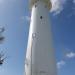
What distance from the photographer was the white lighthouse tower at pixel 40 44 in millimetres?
20031

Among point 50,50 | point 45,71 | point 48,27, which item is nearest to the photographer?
point 45,71

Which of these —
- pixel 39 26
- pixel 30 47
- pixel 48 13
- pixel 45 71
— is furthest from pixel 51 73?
pixel 48 13

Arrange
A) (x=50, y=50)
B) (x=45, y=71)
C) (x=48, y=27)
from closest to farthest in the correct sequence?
(x=45, y=71), (x=50, y=50), (x=48, y=27)

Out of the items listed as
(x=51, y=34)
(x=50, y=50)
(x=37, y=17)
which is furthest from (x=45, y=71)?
(x=37, y=17)

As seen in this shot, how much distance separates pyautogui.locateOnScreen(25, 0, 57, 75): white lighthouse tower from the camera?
20.0 metres

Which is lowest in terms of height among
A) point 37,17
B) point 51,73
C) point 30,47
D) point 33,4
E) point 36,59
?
point 51,73

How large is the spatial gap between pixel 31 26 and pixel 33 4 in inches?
115

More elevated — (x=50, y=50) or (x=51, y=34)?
(x=51, y=34)

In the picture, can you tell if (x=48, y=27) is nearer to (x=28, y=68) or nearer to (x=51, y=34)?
(x=51, y=34)

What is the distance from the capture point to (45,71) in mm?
19688

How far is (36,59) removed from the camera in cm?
2028

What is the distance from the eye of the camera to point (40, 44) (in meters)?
21.0

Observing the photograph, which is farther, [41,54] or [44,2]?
[44,2]

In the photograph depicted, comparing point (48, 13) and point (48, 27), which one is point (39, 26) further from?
point (48, 13)
